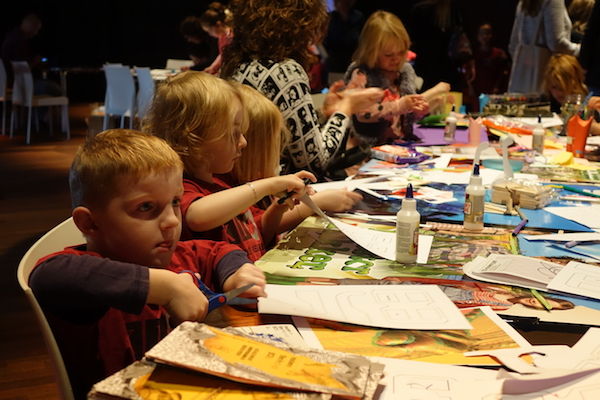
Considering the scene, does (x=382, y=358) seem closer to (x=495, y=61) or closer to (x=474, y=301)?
(x=474, y=301)

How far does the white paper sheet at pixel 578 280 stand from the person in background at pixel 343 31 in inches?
207

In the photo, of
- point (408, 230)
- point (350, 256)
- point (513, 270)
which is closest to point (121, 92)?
point (350, 256)

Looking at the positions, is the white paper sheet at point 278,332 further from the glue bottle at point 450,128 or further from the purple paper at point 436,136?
the glue bottle at point 450,128

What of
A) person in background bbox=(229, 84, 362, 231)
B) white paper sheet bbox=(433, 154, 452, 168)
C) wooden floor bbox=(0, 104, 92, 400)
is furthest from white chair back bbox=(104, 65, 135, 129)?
person in background bbox=(229, 84, 362, 231)

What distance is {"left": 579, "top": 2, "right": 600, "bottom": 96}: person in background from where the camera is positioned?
3951 millimetres

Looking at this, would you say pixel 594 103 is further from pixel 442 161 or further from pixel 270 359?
pixel 270 359

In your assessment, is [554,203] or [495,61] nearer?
[554,203]

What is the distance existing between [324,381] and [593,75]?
376cm

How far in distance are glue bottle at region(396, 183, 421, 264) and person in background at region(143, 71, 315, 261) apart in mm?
346

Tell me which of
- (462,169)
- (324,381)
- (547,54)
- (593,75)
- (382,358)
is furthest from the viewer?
(547,54)

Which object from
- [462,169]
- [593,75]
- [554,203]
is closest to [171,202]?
[554,203]

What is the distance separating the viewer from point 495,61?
884cm

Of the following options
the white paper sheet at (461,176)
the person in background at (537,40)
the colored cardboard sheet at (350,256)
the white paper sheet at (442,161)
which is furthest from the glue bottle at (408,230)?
the person in background at (537,40)

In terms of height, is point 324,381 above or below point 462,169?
above
